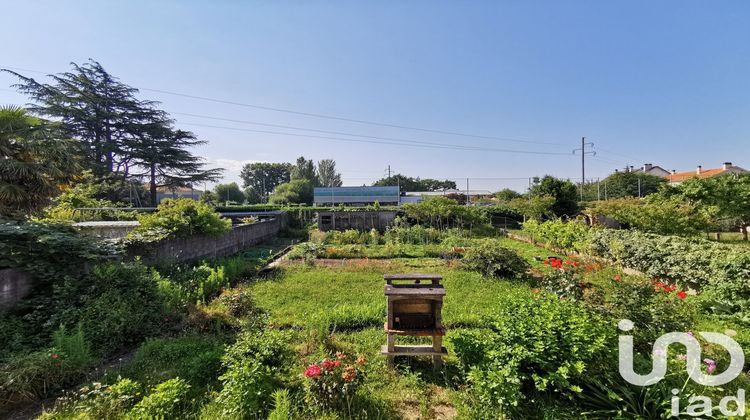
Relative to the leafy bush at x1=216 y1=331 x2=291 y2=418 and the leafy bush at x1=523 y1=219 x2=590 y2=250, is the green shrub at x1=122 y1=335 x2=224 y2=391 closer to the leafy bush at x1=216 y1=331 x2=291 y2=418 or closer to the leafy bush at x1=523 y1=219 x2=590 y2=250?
the leafy bush at x1=216 y1=331 x2=291 y2=418

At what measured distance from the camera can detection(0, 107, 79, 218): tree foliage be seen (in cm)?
551

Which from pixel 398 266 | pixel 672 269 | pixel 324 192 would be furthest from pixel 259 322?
pixel 324 192

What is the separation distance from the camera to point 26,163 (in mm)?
5684

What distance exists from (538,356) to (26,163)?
30.6 feet

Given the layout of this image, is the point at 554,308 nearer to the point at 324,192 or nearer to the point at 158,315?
the point at 158,315

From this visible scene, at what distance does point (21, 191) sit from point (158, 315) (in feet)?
13.9

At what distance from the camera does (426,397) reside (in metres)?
2.87

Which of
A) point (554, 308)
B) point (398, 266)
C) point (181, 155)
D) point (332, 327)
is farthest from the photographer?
point (181, 155)

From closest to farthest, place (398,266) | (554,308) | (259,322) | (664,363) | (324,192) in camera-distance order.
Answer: (664,363)
(554,308)
(259,322)
(398,266)
(324,192)

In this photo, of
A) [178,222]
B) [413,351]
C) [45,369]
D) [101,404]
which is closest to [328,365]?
[413,351]

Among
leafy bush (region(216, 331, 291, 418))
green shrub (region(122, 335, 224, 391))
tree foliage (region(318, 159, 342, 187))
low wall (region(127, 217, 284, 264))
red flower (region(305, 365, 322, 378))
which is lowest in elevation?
green shrub (region(122, 335, 224, 391))

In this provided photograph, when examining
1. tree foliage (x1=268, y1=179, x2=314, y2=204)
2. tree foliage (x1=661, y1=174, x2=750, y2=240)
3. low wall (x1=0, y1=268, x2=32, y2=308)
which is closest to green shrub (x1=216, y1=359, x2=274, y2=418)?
low wall (x1=0, y1=268, x2=32, y2=308)

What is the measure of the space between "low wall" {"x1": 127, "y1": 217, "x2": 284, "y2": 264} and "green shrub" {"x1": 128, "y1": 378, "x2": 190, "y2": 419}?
16.4 feet

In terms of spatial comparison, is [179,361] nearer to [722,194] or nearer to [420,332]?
[420,332]
